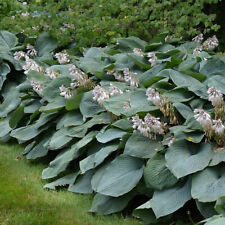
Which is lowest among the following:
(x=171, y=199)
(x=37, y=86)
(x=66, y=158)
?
(x=66, y=158)

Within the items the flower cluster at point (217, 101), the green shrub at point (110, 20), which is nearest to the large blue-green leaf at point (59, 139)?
the flower cluster at point (217, 101)

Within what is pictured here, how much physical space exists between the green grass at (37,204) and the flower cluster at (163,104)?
981 millimetres

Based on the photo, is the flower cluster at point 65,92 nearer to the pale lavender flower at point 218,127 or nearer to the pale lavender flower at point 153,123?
the pale lavender flower at point 153,123

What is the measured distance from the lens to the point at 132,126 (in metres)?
4.29

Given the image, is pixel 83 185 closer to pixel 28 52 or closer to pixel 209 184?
pixel 209 184

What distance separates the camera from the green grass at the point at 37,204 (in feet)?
12.7

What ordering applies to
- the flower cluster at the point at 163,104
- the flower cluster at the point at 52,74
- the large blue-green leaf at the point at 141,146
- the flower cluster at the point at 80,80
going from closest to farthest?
the large blue-green leaf at the point at 141,146 < the flower cluster at the point at 163,104 < the flower cluster at the point at 80,80 < the flower cluster at the point at 52,74

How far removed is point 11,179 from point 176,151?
194cm

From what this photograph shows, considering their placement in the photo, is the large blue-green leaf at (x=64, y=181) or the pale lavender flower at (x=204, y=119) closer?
the pale lavender flower at (x=204, y=119)

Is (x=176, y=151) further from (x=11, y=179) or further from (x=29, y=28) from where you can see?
(x=29, y=28)

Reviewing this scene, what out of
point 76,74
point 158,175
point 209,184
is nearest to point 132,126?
point 158,175

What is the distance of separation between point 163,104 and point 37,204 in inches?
57.6

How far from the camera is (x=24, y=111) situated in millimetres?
5879

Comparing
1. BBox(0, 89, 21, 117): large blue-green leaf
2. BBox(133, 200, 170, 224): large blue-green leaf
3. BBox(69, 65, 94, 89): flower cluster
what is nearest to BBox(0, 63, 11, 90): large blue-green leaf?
BBox(0, 89, 21, 117): large blue-green leaf
